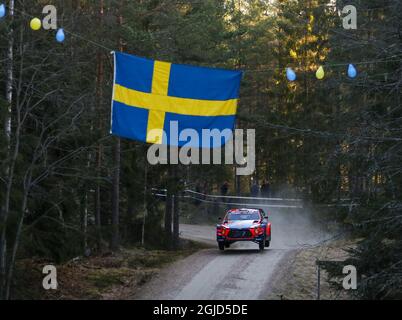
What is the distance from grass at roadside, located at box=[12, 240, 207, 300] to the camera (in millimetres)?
15002

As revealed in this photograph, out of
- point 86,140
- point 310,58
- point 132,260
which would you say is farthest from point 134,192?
point 310,58

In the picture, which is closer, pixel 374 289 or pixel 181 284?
pixel 374 289

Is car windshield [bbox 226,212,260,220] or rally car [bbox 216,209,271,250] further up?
car windshield [bbox 226,212,260,220]

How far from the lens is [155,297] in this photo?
1573 centimetres

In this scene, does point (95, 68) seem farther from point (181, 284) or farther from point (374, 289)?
point (374, 289)

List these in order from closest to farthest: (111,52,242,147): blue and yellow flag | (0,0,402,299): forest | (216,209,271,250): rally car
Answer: (0,0,402,299): forest
(111,52,242,147): blue and yellow flag
(216,209,271,250): rally car

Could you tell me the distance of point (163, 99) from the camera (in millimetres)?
12664

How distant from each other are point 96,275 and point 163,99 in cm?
818

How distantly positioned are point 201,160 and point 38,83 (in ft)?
58.3

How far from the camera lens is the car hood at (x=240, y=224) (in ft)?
79.9

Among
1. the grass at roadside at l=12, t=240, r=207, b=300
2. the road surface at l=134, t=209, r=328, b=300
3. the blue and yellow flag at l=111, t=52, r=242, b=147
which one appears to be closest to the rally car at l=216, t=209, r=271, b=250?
the road surface at l=134, t=209, r=328, b=300

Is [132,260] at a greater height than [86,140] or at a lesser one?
lesser

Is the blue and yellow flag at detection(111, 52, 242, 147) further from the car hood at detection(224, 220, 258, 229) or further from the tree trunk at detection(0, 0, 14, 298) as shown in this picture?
the car hood at detection(224, 220, 258, 229)

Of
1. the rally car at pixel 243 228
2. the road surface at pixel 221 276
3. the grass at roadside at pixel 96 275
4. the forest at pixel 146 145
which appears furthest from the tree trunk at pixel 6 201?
the rally car at pixel 243 228
